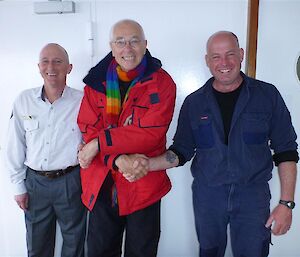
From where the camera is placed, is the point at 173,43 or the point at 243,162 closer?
the point at 243,162

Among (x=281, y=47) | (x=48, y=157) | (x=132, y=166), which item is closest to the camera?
(x=132, y=166)

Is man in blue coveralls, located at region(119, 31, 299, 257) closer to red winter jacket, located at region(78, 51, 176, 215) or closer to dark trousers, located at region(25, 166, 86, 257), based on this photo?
red winter jacket, located at region(78, 51, 176, 215)

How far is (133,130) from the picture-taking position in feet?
4.41

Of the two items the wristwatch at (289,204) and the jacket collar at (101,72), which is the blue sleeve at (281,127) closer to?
the wristwatch at (289,204)

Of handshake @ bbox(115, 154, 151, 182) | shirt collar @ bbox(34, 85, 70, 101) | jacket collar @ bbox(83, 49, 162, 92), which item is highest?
jacket collar @ bbox(83, 49, 162, 92)

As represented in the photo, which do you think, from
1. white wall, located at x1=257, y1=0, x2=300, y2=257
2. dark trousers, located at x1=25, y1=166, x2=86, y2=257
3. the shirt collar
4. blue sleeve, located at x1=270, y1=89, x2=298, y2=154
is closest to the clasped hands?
dark trousers, located at x1=25, y1=166, x2=86, y2=257

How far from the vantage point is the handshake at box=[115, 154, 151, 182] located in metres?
1.33

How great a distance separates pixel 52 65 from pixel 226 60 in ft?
3.38

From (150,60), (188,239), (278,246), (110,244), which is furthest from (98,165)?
(278,246)

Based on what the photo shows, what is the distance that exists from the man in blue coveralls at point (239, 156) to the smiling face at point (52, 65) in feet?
2.68

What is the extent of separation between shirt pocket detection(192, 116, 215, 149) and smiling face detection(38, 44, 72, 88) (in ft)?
2.89

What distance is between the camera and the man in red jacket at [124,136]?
1359 millimetres

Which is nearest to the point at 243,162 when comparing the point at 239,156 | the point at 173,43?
the point at 239,156

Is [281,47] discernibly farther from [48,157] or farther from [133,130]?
[48,157]
